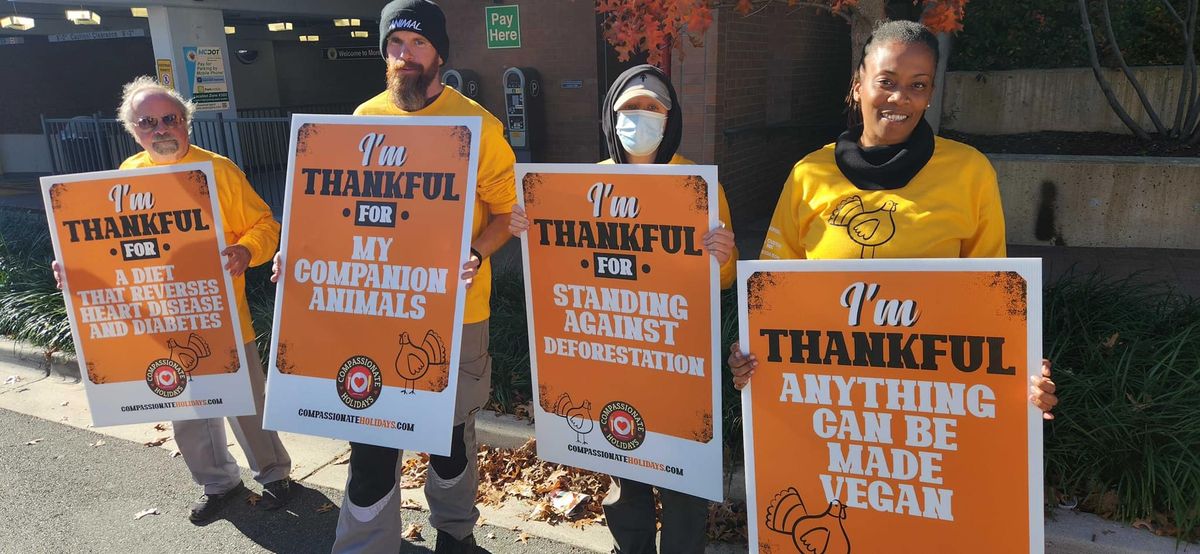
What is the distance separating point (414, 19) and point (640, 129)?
0.93m

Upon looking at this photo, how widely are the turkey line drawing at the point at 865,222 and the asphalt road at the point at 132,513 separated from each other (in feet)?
6.54

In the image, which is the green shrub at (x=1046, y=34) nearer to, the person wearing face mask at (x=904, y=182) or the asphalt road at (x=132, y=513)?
the person wearing face mask at (x=904, y=182)

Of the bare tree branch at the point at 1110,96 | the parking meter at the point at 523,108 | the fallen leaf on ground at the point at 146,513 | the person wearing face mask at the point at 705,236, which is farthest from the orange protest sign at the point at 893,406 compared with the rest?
the parking meter at the point at 523,108

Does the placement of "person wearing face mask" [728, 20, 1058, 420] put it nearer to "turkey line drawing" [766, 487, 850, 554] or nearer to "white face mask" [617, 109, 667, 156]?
"turkey line drawing" [766, 487, 850, 554]

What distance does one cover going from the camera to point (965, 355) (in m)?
2.11

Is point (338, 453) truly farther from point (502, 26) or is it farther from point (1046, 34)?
point (1046, 34)

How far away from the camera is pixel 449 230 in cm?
275

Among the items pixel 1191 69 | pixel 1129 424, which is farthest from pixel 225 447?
pixel 1191 69

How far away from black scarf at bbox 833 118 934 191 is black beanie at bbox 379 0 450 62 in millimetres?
1540

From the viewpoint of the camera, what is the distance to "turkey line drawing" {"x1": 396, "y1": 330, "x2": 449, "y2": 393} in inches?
109

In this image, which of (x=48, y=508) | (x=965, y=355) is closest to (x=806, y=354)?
(x=965, y=355)

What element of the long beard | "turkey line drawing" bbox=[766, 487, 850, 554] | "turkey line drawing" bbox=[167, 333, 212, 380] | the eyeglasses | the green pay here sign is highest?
the green pay here sign

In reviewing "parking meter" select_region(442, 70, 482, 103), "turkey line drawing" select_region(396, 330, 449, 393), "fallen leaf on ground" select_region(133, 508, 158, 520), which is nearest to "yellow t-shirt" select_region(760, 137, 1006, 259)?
"turkey line drawing" select_region(396, 330, 449, 393)

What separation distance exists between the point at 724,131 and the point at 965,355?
612cm
